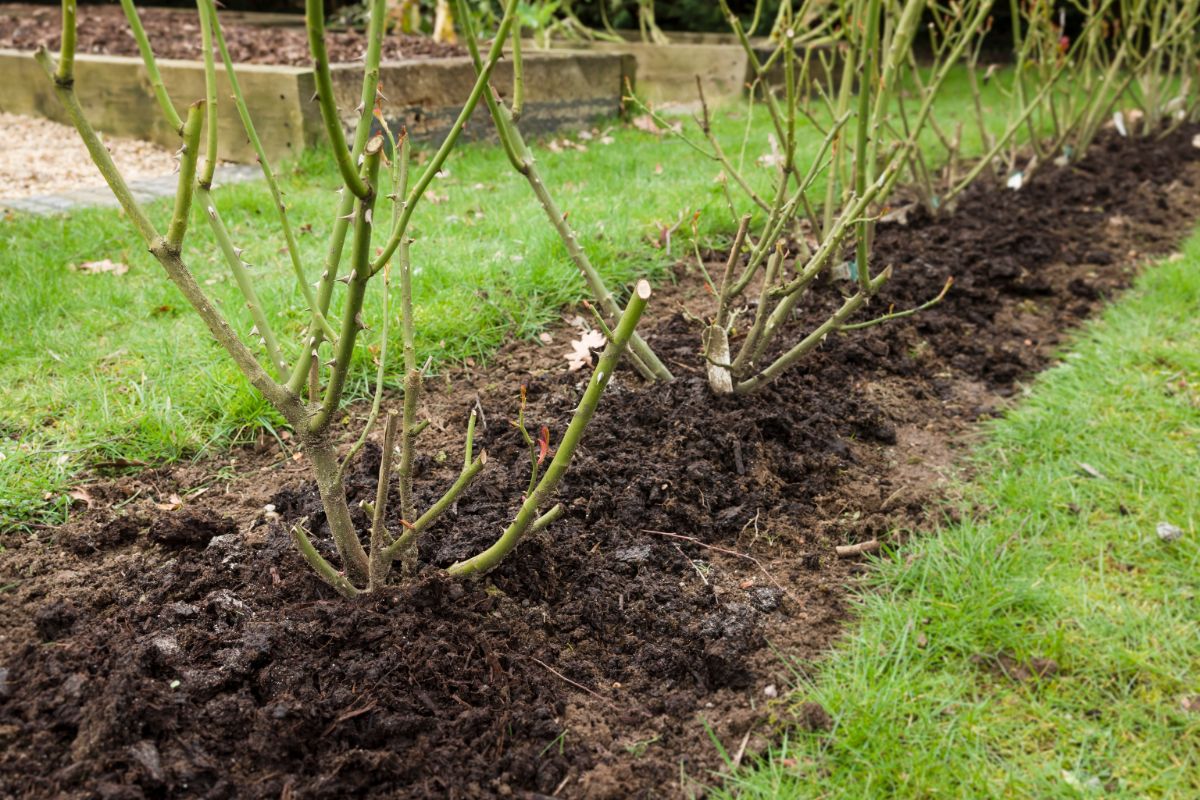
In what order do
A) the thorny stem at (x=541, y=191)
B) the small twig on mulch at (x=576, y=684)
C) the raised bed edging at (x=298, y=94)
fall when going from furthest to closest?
the raised bed edging at (x=298, y=94) → the thorny stem at (x=541, y=191) → the small twig on mulch at (x=576, y=684)

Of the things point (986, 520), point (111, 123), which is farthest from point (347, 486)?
point (111, 123)

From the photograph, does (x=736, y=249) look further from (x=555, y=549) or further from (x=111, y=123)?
(x=111, y=123)

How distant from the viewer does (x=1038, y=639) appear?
85.1 inches

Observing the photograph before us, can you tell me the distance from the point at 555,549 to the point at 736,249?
0.99m

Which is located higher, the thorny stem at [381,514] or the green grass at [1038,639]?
the thorny stem at [381,514]

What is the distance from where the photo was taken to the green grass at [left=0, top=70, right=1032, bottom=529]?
2705 millimetres

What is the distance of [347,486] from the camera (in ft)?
8.07

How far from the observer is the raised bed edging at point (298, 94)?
5.72 meters

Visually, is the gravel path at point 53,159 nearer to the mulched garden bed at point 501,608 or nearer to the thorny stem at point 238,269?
the mulched garden bed at point 501,608

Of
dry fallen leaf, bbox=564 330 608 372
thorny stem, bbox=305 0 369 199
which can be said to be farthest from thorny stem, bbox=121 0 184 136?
dry fallen leaf, bbox=564 330 608 372

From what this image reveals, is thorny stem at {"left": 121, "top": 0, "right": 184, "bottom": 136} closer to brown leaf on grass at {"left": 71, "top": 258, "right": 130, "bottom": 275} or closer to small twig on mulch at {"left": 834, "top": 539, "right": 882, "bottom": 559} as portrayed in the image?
small twig on mulch at {"left": 834, "top": 539, "right": 882, "bottom": 559}

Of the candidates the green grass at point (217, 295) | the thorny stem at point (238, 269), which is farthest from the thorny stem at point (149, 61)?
the green grass at point (217, 295)

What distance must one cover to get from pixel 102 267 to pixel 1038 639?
12.8 feet

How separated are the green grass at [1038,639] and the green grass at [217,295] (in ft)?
5.62
